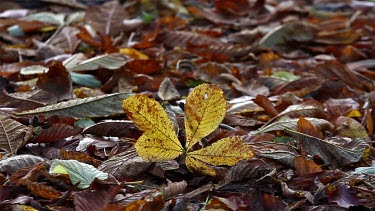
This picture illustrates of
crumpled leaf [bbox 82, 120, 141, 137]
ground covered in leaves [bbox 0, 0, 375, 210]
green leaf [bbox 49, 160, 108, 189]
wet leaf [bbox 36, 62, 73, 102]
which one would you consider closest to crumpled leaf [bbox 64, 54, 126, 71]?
ground covered in leaves [bbox 0, 0, 375, 210]

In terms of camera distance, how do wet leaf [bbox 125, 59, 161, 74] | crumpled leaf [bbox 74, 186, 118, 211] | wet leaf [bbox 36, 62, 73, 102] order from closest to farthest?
1. crumpled leaf [bbox 74, 186, 118, 211]
2. wet leaf [bbox 36, 62, 73, 102]
3. wet leaf [bbox 125, 59, 161, 74]

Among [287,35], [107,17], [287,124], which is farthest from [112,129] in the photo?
[287,35]

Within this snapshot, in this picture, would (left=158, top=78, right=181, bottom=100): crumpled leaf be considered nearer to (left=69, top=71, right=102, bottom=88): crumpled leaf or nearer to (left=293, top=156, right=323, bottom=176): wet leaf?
(left=69, top=71, right=102, bottom=88): crumpled leaf

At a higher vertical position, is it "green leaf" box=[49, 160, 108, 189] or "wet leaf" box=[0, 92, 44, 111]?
"green leaf" box=[49, 160, 108, 189]

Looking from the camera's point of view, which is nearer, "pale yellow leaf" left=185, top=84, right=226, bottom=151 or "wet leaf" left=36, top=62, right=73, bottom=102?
"pale yellow leaf" left=185, top=84, right=226, bottom=151

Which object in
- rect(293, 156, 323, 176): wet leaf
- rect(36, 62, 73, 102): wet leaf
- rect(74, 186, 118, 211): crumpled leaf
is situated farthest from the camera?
rect(36, 62, 73, 102): wet leaf

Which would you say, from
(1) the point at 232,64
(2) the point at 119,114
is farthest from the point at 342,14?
(2) the point at 119,114

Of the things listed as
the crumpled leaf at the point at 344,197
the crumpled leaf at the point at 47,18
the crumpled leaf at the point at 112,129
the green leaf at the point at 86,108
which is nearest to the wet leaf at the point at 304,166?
the crumpled leaf at the point at 344,197

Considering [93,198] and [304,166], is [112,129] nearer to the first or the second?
[93,198]
